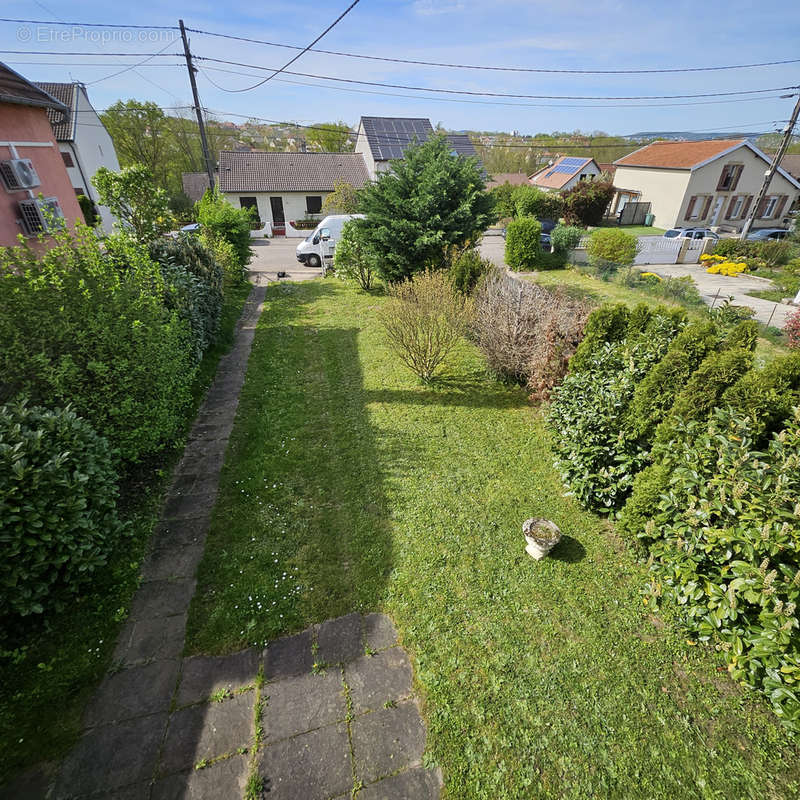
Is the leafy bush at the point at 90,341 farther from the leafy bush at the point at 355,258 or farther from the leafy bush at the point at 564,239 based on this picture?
the leafy bush at the point at 564,239

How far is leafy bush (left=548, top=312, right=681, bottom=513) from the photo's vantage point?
468 centimetres

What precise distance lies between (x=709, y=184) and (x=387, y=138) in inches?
1012

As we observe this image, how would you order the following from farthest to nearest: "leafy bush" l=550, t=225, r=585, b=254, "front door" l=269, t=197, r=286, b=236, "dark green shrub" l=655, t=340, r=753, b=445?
1. "front door" l=269, t=197, r=286, b=236
2. "leafy bush" l=550, t=225, r=585, b=254
3. "dark green shrub" l=655, t=340, r=753, b=445

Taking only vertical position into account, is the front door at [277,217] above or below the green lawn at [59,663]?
above

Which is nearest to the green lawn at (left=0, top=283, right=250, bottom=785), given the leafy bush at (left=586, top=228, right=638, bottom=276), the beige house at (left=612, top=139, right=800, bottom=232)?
the leafy bush at (left=586, top=228, right=638, bottom=276)

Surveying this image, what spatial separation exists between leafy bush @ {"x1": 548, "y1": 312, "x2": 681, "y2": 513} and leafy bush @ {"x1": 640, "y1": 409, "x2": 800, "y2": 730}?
2.47 feet

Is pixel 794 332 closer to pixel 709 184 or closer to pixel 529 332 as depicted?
pixel 529 332

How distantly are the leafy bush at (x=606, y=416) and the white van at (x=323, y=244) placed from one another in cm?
1408

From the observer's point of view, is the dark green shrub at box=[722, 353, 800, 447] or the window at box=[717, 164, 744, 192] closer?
the dark green shrub at box=[722, 353, 800, 447]

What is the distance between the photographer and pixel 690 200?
30781 millimetres

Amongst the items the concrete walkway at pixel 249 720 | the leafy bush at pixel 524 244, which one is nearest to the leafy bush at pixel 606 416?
the concrete walkway at pixel 249 720

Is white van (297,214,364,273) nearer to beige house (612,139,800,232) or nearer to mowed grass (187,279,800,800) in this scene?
mowed grass (187,279,800,800)

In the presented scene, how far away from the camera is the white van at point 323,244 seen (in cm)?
1747

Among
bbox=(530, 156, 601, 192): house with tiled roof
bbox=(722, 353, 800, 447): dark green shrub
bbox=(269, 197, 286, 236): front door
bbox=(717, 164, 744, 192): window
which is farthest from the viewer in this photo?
bbox=(530, 156, 601, 192): house with tiled roof
